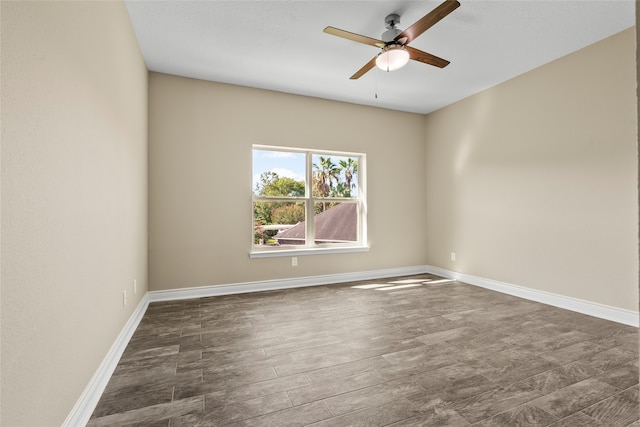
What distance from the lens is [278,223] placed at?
4.35 meters

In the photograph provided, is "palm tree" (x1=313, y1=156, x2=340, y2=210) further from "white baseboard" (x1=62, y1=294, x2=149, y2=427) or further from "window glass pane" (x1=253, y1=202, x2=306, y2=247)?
"white baseboard" (x1=62, y1=294, x2=149, y2=427)

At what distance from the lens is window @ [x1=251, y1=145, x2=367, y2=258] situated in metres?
4.26

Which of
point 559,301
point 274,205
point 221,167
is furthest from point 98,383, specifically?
point 559,301

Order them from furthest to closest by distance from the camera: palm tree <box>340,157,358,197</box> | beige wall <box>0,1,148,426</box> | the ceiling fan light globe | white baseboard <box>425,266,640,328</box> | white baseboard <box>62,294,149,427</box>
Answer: palm tree <box>340,157,358,197</box>
white baseboard <box>425,266,640,328</box>
the ceiling fan light globe
white baseboard <box>62,294,149,427</box>
beige wall <box>0,1,148,426</box>

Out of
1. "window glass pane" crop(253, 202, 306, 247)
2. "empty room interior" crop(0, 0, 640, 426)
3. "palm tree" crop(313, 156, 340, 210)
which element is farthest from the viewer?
"palm tree" crop(313, 156, 340, 210)

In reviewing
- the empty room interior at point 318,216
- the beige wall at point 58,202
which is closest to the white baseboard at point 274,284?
the empty room interior at point 318,216

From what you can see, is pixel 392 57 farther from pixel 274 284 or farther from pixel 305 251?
pixel 274 284

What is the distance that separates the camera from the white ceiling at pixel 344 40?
2.54 metres

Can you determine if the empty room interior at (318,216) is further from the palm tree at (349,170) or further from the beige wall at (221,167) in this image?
the palm tree at (349,170)

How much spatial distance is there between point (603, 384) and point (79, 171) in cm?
322

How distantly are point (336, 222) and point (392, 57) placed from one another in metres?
2.68

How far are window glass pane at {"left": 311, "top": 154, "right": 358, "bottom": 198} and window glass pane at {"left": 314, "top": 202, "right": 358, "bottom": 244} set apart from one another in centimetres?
19

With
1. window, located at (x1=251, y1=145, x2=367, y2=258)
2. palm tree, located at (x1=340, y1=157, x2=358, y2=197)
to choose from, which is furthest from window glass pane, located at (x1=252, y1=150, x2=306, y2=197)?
palm tree, located at (x1=340, y1=157, x2=358, y2=197)

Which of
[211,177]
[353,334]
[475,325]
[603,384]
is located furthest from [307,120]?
[603,384]
